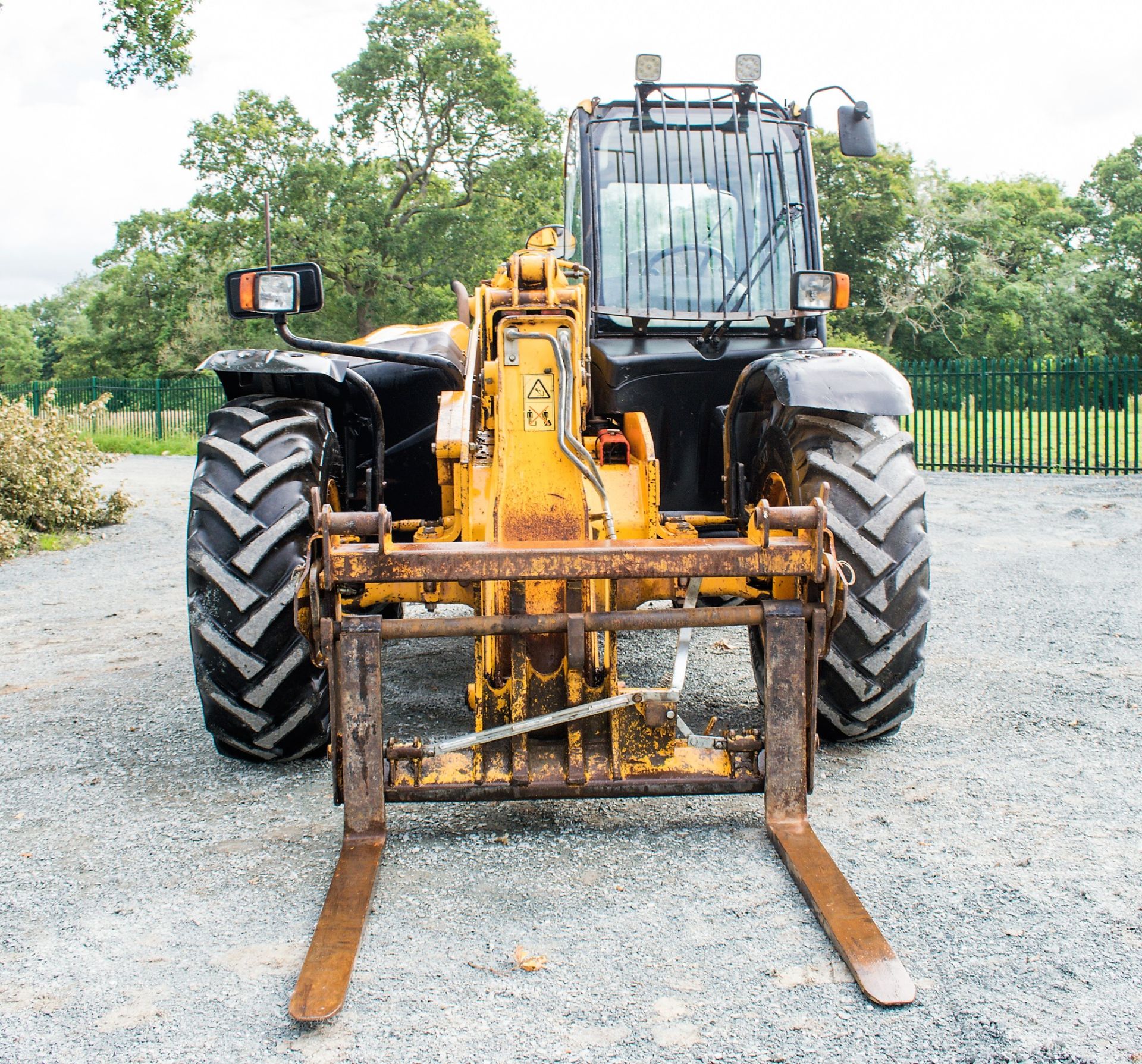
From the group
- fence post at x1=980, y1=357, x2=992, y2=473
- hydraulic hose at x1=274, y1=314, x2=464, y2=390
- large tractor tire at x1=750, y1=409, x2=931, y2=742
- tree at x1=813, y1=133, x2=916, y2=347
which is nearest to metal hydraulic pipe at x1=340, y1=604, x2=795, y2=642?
large tractor tire at x1=750, y1=409, x2=931, y2=742

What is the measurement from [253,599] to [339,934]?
4.73 feet

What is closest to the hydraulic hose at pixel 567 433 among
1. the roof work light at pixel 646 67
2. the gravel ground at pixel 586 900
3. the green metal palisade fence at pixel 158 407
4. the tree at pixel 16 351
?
the gravel ground at pixel 586 900

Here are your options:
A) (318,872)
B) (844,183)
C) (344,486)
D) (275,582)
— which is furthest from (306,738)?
(844,183)

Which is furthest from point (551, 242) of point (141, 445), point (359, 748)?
point (141, 445)

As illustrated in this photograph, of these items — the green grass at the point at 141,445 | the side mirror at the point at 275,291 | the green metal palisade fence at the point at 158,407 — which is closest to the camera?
the side mirror at the point at 275,291

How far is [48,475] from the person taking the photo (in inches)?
472

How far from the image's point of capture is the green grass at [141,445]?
92.1ft

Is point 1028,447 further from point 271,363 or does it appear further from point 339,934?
point 339,934

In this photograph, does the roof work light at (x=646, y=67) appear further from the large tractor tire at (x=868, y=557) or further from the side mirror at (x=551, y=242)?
the large tractor tire at (x=868, y=557)

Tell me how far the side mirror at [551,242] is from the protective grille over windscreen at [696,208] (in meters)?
0.15

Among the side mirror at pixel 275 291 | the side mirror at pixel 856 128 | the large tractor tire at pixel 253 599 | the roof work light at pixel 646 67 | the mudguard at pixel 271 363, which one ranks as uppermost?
the roof work light at pixel 646 67

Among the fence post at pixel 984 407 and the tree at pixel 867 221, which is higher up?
the tree at pixel 867 221

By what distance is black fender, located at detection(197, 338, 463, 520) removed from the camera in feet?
15.0

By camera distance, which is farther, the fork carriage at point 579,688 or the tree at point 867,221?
the tree at point 867,221
